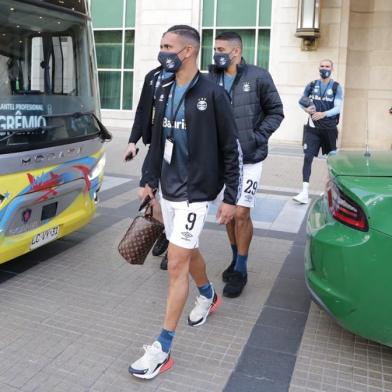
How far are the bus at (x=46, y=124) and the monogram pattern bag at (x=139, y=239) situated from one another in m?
1.22

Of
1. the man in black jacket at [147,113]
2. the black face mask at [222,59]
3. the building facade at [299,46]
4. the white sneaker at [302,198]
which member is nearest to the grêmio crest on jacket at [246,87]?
the black face mask at [222,59]

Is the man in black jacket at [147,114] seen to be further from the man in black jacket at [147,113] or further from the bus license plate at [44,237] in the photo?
the bus license plate at [44,237]

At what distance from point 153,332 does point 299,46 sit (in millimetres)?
12738

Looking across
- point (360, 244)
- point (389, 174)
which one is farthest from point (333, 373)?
point (389, 174)

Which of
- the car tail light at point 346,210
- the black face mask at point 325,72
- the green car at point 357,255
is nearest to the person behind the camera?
the green car at point 357,255

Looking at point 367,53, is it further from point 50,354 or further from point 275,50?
point 50,354

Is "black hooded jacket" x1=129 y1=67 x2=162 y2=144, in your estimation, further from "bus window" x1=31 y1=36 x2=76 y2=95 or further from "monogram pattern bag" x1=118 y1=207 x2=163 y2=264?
"bus window" x1=31 y1=36 x2=76 y2=95

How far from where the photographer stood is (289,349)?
11.6ft

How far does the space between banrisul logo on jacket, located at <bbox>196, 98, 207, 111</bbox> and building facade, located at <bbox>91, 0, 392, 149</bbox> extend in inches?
490

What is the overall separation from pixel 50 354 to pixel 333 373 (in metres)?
1.76

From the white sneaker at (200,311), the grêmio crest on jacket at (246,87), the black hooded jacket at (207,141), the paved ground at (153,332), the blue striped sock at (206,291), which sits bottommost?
the paved ground at (153,332)

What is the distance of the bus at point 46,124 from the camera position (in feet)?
13.7

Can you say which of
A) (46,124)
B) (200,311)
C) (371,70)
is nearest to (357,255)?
(200,311)

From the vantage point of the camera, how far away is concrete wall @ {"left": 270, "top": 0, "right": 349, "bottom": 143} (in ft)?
48.0
